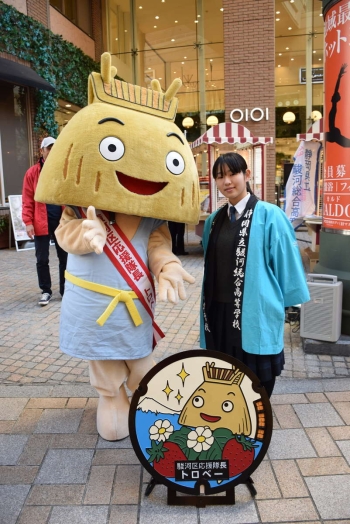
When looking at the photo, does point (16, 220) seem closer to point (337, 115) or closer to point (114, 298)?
point (337, 115)

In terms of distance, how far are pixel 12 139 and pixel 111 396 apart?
10.3 meters

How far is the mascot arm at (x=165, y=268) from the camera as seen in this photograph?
2547 millimetres

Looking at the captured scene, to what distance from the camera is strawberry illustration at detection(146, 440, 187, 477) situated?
2.27 metres

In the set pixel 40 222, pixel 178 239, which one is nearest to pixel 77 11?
pixel 178 239

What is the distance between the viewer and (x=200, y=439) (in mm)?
2270

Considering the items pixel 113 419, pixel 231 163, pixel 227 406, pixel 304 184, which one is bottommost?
pixel 113 419

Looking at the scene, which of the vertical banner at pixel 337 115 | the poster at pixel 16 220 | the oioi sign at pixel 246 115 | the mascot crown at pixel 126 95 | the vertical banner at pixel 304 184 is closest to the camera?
the mascot crown at pixel 126 95

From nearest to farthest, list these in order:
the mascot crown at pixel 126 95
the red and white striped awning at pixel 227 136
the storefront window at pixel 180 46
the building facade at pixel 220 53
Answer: the mascot crown at pixel 126 95
the red and white striped awning at pixel 227 136
the building facade at pixel 220 53
the storefront window at pixel 180 46

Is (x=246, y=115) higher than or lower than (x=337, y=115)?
higher

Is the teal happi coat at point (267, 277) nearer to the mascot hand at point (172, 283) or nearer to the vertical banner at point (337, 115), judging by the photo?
the mascot hand at point (172, 283)

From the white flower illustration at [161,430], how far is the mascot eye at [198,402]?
0.16 metres

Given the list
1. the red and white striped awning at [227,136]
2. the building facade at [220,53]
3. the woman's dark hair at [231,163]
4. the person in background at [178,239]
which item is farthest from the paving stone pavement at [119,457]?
the building facade at [220,53]

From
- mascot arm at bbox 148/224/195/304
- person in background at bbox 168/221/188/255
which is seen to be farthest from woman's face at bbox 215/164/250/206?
person in background at bbox 168/221/188/255

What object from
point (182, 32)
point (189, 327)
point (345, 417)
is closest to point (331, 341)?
point (345, 417)
